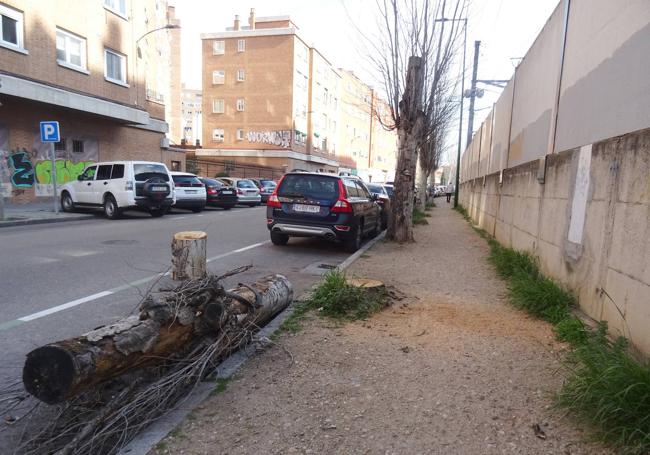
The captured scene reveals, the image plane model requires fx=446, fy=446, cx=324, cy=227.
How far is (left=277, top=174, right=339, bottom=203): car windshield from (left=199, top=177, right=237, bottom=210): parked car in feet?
40.5

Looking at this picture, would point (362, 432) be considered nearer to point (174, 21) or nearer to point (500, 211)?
point (500, 211)

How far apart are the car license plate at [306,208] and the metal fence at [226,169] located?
2865cm

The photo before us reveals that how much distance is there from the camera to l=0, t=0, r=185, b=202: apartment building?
16.8 metres

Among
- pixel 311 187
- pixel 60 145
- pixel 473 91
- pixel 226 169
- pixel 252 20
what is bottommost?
pixel 311 187

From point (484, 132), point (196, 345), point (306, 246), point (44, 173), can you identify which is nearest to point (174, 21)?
point (44, 173)

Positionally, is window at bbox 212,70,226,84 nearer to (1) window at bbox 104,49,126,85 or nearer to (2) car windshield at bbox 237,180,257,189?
(1) window at bbox 104,49,126,85

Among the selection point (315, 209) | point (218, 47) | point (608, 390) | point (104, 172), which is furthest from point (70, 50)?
point (218, 47)

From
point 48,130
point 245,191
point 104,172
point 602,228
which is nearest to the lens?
point 602,228

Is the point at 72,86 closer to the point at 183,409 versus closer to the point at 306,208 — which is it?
the point at 306,208

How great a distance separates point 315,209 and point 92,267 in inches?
162

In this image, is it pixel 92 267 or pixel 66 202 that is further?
pixel 66 202

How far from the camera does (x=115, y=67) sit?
21.9 m

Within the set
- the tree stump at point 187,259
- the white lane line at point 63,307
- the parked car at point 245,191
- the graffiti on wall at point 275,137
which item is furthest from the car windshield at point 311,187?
the graffiti on wall at point 275,137

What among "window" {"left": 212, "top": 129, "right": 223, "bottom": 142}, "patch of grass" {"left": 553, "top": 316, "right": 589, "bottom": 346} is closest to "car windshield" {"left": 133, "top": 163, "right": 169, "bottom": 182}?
"patch of grass" {"left": 553, "top": 316, "right": 589, "bottom": 346}
